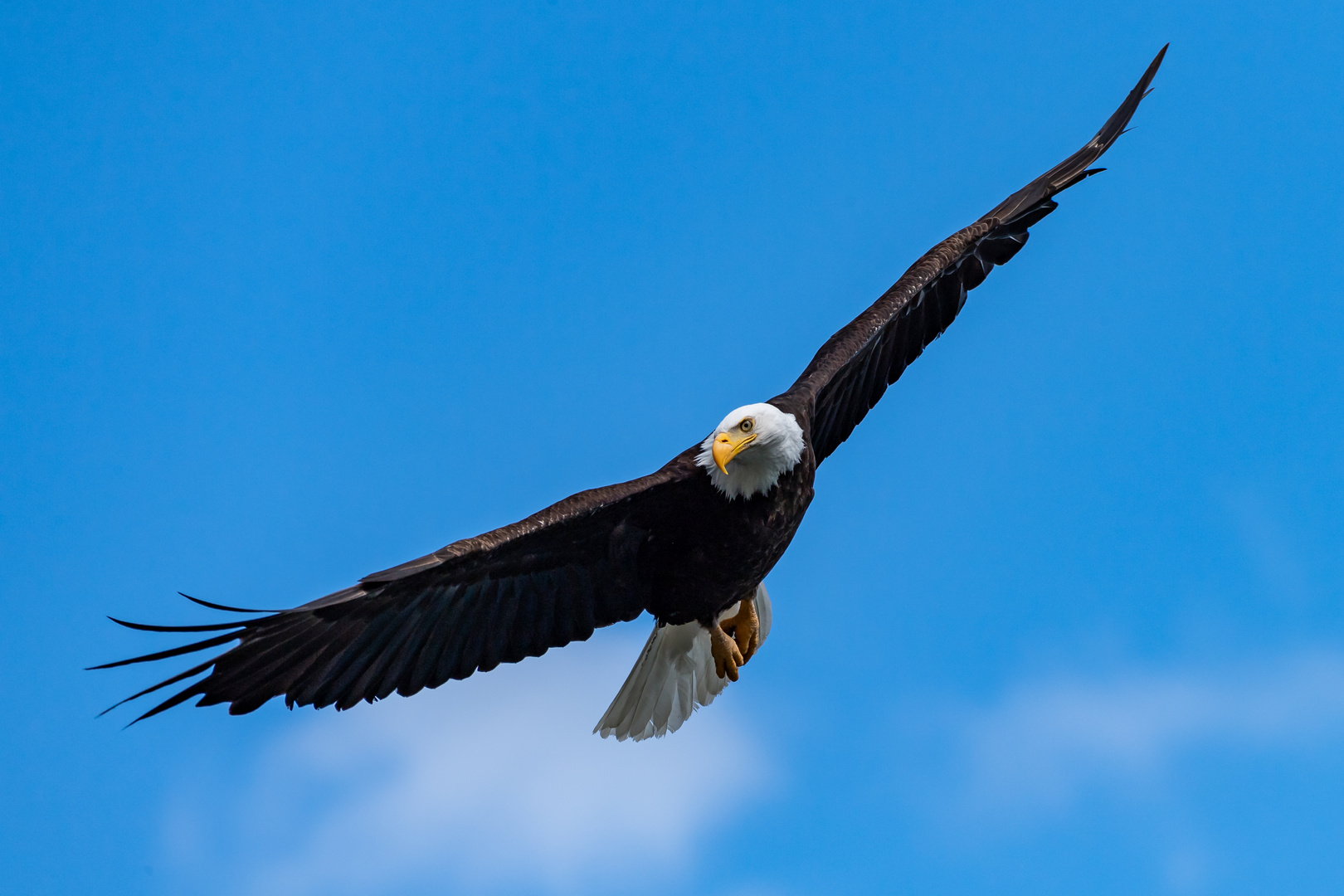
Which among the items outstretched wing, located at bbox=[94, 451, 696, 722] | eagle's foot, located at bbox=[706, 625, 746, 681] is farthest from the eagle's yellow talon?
outstretched wing, located at bbox=[94, 451, 696, 722]

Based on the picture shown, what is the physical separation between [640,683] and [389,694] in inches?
68.7

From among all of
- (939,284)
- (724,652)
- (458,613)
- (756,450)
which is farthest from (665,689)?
(939,284)

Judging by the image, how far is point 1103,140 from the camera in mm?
8242

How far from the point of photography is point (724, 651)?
7.84m

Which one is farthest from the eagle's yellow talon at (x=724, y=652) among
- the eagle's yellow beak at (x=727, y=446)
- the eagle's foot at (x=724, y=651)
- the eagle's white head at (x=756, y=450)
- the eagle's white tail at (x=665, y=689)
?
the eagle's yellow beak at (x=727, y=446)

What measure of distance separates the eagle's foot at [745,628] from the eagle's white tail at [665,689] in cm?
12

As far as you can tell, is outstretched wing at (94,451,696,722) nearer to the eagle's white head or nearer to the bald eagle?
the bald eagle

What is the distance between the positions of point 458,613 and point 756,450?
173 cm

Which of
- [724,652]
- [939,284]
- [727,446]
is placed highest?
[939,284]

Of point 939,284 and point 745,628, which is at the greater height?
point 939,284

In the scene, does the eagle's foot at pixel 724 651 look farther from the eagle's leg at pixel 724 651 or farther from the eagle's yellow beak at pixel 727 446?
the eagle's yellow beak at pixel 727 446

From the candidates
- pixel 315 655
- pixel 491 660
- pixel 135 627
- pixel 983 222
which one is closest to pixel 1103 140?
pixel 983 222

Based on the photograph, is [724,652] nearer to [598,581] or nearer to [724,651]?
[724,651]

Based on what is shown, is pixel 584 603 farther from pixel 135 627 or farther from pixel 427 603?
pixel 135 627
